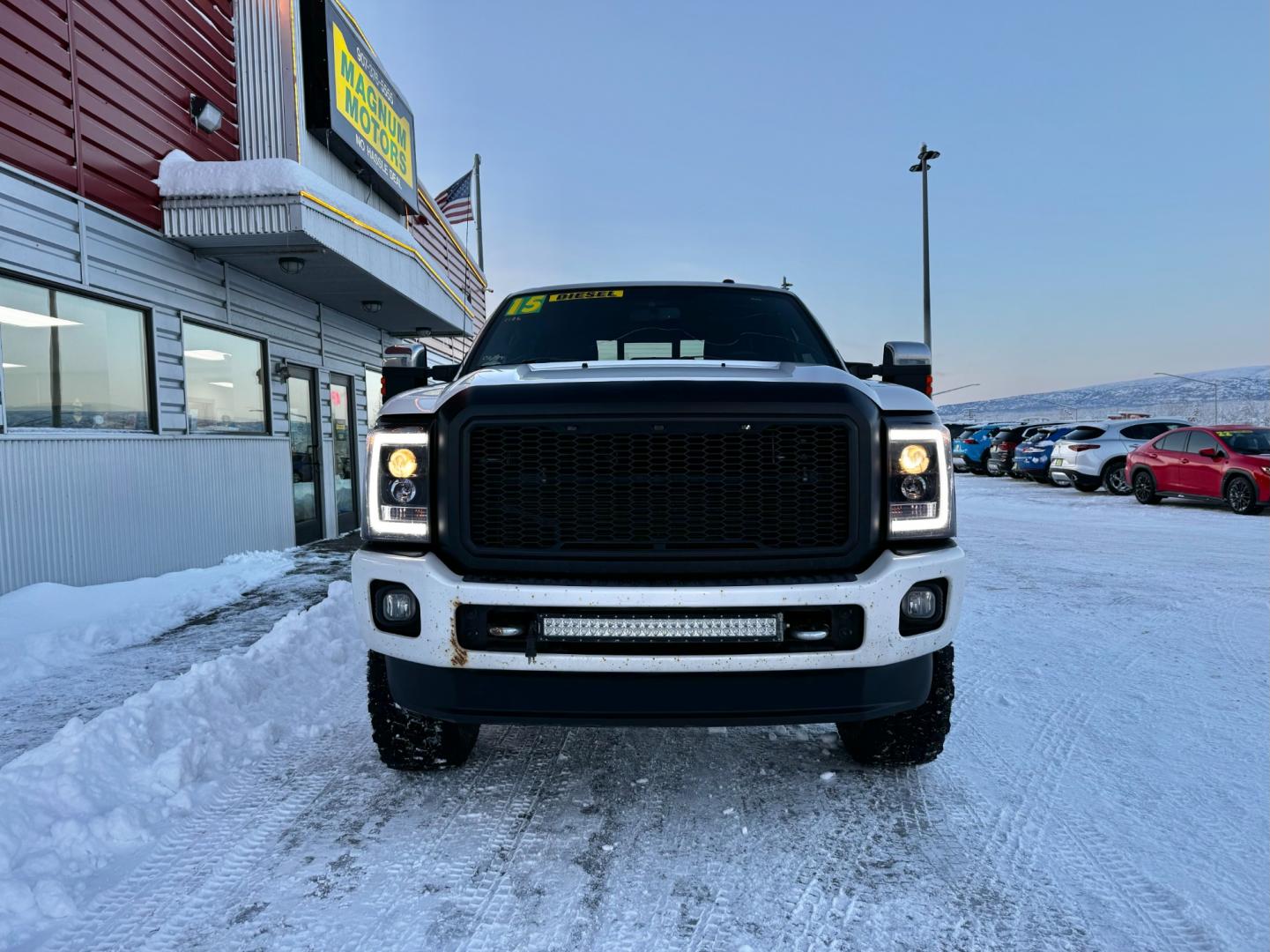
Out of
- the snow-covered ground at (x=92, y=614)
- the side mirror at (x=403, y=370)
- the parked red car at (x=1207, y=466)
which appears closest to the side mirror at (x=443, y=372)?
the side mirror at (x=403, y=370)

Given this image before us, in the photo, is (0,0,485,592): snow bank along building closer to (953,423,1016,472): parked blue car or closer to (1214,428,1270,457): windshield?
(1214,428,1270,457): windshield

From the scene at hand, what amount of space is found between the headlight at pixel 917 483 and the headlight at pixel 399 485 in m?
1.59

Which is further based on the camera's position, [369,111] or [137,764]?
[369,111]

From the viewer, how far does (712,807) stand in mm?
2660

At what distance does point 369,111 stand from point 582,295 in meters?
9.32

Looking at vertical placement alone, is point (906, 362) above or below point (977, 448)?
above

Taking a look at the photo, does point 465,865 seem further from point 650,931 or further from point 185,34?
point 185,34

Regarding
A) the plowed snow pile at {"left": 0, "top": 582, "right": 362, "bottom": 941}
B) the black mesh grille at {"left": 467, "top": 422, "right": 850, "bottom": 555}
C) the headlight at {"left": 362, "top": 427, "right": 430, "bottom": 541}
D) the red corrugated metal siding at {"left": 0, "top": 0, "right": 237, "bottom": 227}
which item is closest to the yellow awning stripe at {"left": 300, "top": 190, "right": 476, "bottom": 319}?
the red corrugated metal siding at {"left": 0, "top": 0, "right": 237, "bottom": 227}

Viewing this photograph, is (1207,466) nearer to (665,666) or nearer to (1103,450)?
(1103,450)

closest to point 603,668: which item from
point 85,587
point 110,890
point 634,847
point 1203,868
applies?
point 634,847

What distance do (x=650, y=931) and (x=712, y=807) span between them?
70 centimetres

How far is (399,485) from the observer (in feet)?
8.24

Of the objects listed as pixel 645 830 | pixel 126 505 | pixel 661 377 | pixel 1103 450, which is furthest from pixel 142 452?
pixel 1103 450

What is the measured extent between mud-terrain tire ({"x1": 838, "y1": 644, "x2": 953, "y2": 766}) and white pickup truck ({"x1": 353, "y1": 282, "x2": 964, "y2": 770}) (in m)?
0.31
